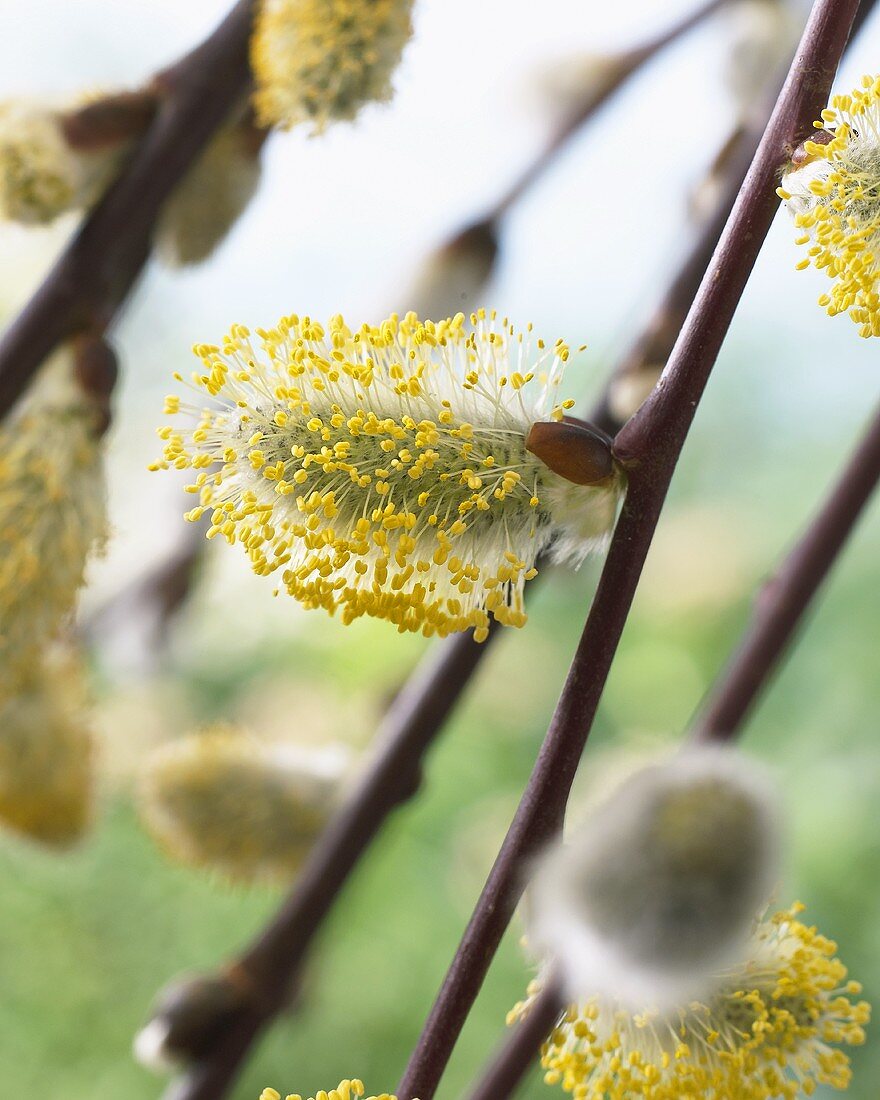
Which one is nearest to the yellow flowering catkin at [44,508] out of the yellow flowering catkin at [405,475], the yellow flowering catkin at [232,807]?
the yellow flowering catkin at [232,807]

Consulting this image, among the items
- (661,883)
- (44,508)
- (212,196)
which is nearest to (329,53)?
(212,196)

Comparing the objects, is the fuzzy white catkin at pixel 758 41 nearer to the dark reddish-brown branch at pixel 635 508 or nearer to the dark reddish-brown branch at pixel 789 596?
the dark reddish-brown branch at pixel 789 596

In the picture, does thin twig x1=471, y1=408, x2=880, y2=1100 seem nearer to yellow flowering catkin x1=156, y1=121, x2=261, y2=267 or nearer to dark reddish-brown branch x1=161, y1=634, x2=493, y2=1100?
dark reddish-brown branch x1=161, y1=634, x2=493, y2=1100

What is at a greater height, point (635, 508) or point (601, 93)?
point (601, 93)

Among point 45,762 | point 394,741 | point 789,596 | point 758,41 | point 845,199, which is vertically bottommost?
point 45,762

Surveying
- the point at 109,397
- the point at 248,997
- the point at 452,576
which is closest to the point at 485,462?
the point at 452,576

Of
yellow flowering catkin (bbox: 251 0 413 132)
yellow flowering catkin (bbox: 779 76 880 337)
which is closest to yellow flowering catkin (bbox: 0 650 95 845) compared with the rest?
yellow flowering catkin (bbox: 251 0 413 132)

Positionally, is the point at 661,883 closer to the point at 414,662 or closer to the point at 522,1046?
the point at 522,1046

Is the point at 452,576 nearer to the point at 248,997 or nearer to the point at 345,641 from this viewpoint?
the point at 248,997
